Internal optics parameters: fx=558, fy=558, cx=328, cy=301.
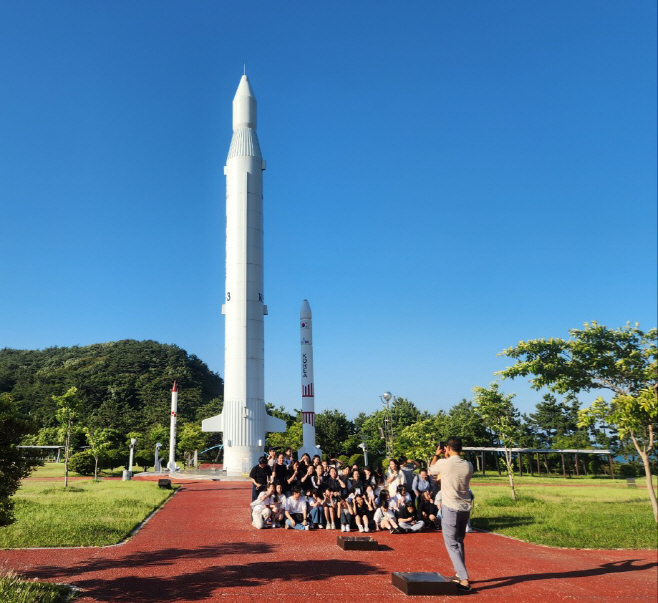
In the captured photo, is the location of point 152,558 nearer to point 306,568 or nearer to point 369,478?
point 306,568

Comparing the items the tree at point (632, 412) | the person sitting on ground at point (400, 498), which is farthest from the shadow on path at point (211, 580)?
the tree at point (632, 412)

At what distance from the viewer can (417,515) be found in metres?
12.5

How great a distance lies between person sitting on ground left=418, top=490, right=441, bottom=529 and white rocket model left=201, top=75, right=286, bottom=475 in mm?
22617

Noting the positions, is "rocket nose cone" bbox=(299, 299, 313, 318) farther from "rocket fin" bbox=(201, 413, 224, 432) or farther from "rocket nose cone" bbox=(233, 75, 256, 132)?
"rocket nose cone" bbox=(233, 75, 256, 132)

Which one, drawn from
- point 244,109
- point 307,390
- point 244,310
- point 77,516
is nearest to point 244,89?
point 244,109

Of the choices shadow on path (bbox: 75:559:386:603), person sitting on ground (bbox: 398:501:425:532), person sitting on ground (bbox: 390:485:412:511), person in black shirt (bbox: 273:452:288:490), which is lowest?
shadow on path (bbox: 75:559:386:603)

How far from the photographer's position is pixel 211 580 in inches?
300

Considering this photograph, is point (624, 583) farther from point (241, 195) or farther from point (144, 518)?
point (241, 195)

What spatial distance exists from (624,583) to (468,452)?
41.4m

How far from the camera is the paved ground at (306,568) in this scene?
704 centimetres

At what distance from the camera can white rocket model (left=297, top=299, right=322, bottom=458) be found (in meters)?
36.5

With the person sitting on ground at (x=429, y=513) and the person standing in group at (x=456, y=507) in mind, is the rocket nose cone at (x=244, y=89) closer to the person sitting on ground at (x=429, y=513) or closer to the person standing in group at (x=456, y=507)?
the person sitting on ground at (x=429, y=513)

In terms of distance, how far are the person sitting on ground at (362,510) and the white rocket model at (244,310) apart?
22.4m

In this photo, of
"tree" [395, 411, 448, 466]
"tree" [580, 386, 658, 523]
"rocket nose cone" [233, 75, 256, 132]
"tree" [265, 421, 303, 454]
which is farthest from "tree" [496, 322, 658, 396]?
"tree" [265, 421, 303, 454]
